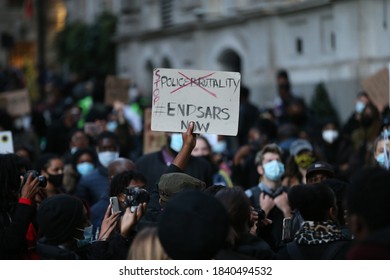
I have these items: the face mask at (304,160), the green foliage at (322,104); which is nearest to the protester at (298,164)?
the face mask at (304,160)

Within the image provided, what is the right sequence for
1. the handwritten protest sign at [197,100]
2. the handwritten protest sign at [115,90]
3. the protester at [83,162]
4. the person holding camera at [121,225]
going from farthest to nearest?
the handwritten protest sign at [115,90], the protester at [83,162], the handwritten protest sign at [197,100], the person holding camera at [121,225]

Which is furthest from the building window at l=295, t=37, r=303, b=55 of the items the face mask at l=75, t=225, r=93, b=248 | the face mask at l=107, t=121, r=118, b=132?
the face mask at l=75, t=225, r=93, b=248

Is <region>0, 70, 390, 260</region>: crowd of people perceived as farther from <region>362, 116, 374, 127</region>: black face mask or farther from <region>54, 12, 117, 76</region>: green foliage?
<region>54, 12, 117, 76</region>: green foliage

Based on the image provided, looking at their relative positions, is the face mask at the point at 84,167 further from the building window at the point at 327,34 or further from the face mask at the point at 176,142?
the building window at the point at 327,34

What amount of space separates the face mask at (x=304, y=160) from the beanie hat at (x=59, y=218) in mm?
4238

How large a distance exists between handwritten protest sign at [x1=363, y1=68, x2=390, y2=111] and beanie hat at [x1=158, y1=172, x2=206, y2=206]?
19.5ft

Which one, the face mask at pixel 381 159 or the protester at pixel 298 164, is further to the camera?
the protester at pixel 298 164

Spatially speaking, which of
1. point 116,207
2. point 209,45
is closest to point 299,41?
point 209,45

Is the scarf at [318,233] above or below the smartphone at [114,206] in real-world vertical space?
below

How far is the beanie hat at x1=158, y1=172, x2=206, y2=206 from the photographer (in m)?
6.16

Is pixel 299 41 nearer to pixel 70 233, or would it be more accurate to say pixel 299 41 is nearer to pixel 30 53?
pixel 70 233

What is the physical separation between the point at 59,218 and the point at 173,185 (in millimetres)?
833

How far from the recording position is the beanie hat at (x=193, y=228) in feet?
15.2

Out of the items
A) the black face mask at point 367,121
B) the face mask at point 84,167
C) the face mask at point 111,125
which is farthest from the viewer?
the face mask at point 111,125
